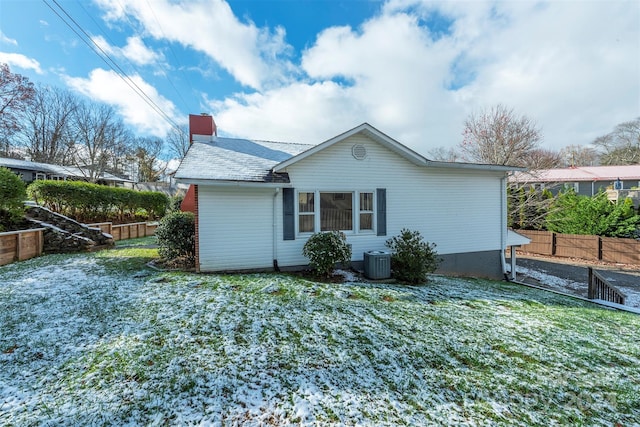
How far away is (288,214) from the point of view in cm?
792

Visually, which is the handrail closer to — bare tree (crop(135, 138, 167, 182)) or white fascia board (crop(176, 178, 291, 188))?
white fascia board (crop(176, 178, 291, 188))

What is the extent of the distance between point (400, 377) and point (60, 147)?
4092cm


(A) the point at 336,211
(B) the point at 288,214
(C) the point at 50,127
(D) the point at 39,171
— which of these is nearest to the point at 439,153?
(A) the point at 336,211

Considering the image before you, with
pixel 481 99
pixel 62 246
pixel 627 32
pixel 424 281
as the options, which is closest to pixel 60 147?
pixel 62 246

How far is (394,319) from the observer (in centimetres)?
497

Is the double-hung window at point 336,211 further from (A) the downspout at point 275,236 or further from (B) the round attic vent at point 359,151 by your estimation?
(B) the round attic vent at point 359,151

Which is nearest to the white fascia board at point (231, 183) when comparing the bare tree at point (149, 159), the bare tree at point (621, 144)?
the bare tree at point (149, 159)

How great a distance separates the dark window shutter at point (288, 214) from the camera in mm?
7891

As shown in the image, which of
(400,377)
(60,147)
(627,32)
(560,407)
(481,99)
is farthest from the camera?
(60,147)

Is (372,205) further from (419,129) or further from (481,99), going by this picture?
(419,129)

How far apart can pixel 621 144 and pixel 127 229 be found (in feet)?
178

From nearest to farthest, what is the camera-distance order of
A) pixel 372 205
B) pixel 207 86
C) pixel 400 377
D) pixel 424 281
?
pixel 400 377 → pixel 424 281 → pixel 372 205 → pixel 207 86

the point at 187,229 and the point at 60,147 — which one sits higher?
the point at 60,147

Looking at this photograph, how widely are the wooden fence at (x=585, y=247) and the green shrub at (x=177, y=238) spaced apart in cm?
1908
